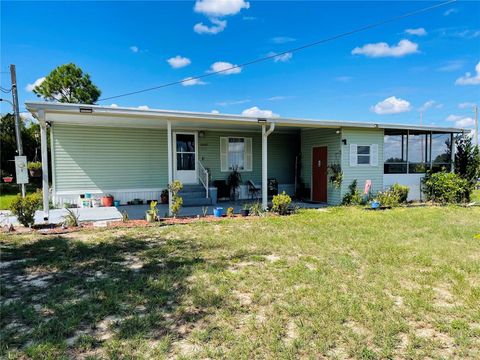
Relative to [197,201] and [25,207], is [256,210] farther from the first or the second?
[25,207]

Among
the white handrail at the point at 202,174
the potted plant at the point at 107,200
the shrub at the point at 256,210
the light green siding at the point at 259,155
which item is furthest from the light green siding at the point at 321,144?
the potted plant at the point at 107,200

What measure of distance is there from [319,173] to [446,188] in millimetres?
4557

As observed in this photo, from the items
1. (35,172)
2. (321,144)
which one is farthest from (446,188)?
(35,172)

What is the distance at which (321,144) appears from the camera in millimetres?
12070

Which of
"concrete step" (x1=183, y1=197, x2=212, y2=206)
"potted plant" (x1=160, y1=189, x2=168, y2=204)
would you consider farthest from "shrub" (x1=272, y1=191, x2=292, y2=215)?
"potted plant" (x1=160, y1=189, x2=168, y2=204)

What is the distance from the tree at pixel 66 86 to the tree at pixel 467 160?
72.6 feet

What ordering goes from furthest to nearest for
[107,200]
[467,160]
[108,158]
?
[467,160] → [108,158] → [107,200]

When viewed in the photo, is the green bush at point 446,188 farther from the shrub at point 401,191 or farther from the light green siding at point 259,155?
the light green siding at point 259,155

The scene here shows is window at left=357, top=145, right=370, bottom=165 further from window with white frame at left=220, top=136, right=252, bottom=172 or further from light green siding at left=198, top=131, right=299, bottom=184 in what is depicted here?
window with white frame at left=220, top=136, right=252, bottom=172

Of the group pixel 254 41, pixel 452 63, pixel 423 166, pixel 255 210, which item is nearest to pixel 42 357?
pixel 255 210

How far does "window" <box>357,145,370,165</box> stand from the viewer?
11.5 m

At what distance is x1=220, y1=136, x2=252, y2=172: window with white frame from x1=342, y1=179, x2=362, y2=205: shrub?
3984 mm

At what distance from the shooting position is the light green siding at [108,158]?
10438 millimetres

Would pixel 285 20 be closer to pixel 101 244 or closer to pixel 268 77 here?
pixel 268 77
